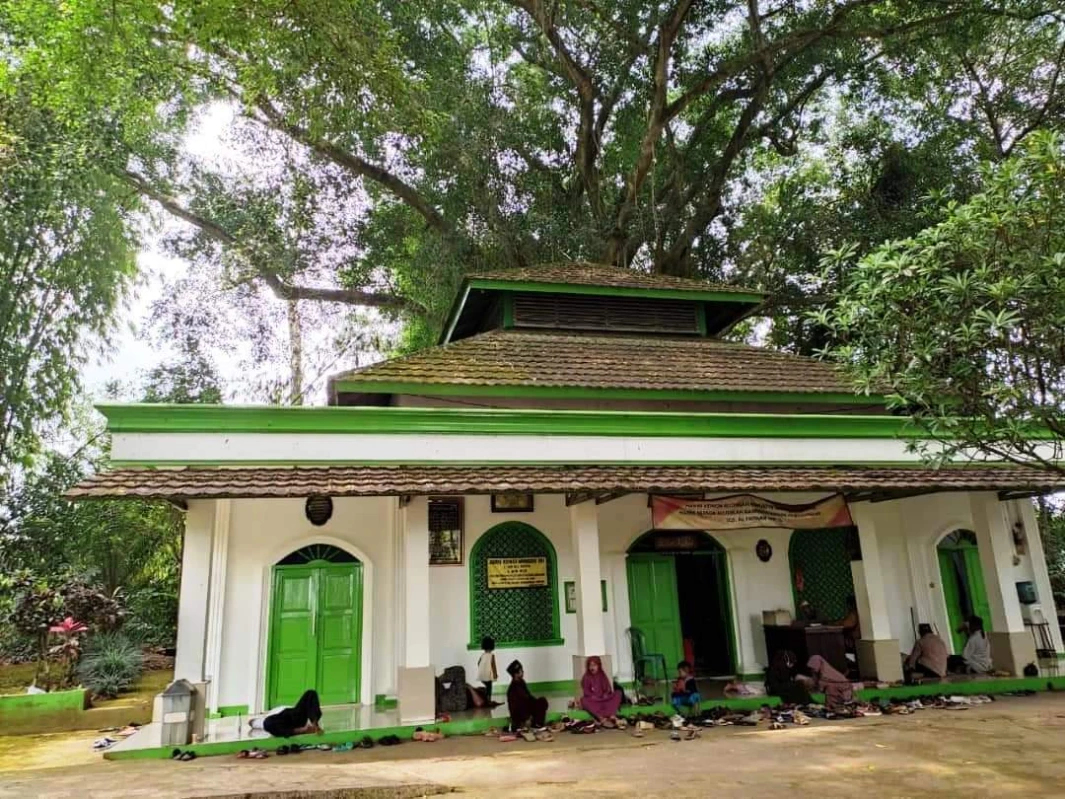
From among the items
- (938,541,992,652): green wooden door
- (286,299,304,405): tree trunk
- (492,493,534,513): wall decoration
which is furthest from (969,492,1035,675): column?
A: (286,299,304,405): tree trunk

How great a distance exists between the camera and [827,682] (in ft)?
29.0

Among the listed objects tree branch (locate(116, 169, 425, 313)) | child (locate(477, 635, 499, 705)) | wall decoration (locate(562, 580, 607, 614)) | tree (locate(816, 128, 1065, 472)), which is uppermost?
tree branch (locate(116, 169, 425, 313))

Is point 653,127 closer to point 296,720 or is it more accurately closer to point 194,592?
point 194,592

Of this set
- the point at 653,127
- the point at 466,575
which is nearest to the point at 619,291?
the point at 653,127

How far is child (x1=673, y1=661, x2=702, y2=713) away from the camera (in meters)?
8.39

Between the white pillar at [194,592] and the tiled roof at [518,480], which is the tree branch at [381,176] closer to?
the tiled roof at [518,480]

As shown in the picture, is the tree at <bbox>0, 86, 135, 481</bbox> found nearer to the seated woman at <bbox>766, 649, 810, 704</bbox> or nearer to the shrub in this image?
the shrub

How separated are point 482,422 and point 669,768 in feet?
15.0

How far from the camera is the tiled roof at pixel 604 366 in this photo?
33.5 ft

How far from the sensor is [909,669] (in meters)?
9.77

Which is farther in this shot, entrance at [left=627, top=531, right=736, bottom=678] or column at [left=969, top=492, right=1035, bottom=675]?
entrance at [left=627, top=531, right=736, bottom=678]

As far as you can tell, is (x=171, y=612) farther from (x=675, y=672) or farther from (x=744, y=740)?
(x=744, y=740)

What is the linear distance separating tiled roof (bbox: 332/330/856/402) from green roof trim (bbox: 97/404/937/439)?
978mm

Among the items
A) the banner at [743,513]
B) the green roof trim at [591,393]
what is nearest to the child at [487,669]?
the banner at [743,513]
